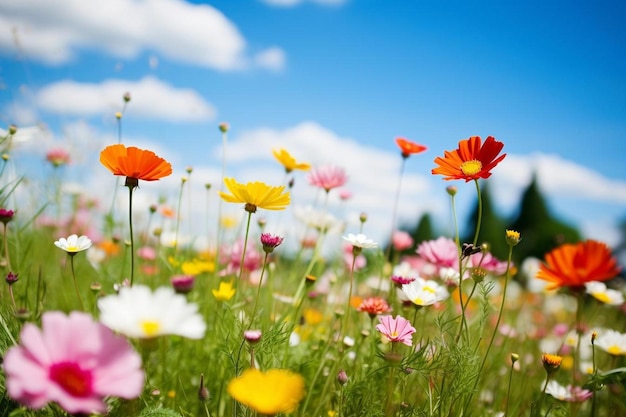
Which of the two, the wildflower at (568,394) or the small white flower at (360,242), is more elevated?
the small white flower at (360,242)

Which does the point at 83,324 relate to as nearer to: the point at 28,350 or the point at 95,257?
the point at 28,350

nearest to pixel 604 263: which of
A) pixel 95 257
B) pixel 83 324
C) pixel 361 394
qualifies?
pixel 361 394

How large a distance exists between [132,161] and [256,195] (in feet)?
0.73

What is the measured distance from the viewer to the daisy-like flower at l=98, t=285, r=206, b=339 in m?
0.50

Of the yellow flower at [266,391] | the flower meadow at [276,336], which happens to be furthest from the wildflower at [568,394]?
the yellow flower at [266,391]

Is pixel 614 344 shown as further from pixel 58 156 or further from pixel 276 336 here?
pixel 58 156

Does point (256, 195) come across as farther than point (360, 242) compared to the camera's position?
No

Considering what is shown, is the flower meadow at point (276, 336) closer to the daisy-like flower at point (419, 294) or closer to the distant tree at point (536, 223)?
the daisy-like flower at point (419, 294)

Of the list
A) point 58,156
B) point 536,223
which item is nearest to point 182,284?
point 58,156

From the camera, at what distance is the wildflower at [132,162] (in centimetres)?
77

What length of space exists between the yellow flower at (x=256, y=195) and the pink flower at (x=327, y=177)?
1.94ft

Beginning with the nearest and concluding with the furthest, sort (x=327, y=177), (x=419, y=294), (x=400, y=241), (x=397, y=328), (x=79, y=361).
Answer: (x=79, y=361), (x=397, y=328), (x=419, y=294), (x=327, y=177), (x=400, y=241)

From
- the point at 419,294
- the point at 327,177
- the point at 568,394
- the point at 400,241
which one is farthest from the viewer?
the point at 400,241

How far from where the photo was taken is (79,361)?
48cm
